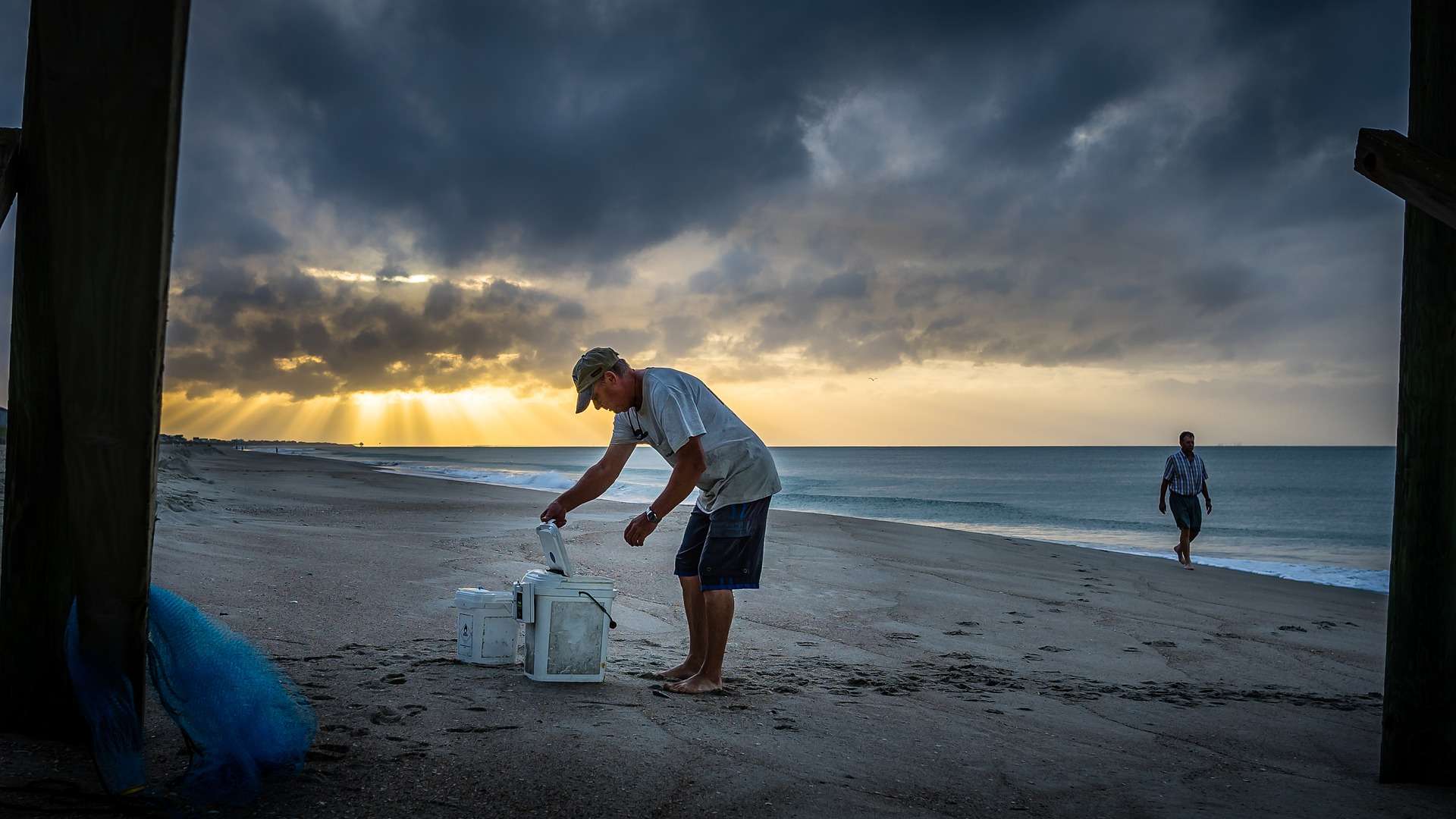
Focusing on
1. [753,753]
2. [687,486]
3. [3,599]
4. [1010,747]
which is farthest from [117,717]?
[1010,747]

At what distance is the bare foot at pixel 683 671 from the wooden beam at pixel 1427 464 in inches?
121

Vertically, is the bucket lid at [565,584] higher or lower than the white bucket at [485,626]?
higher

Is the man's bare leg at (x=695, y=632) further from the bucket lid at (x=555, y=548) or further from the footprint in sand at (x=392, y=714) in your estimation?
the footprint in sand at (x=392, y=714)

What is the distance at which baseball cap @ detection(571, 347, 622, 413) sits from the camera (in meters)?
4.55

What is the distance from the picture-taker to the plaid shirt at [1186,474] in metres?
12.5

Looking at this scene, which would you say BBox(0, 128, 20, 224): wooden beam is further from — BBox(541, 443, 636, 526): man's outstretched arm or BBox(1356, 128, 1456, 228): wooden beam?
BBox(1356, 128, 1456, 228): wooden beam

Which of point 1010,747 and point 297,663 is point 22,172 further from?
point 1010,747

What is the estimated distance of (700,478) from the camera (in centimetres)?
473

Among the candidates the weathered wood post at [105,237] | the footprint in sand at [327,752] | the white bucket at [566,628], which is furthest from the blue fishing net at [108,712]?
the white bucket at [566,628]

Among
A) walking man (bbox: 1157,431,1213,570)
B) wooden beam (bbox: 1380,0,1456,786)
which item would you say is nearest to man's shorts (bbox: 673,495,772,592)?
wooden beam (bbox: 1380,0,1456,786)

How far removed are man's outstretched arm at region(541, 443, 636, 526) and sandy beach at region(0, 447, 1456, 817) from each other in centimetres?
83

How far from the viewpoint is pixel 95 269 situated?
2520 mm

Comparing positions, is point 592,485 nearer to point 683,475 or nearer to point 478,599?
point 683,475

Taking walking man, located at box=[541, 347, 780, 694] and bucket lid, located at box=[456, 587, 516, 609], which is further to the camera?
bucket lid, located at box=[456, 587, 516, 609]
